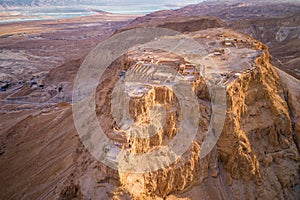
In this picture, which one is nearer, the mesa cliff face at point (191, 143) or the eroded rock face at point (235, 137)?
the mesa cliff face at point (191, 143)

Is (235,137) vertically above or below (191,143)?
below

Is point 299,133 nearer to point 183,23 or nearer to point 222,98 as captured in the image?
point 222,98

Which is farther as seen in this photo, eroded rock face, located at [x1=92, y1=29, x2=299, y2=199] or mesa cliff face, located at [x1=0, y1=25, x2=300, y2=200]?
eroded rock face, located at [x1=92, y1=29, x2=299, y2=199]

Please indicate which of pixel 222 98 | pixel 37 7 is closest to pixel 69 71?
pixel 222 98

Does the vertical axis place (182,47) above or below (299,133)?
above

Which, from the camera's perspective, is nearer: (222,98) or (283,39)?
(222,98)

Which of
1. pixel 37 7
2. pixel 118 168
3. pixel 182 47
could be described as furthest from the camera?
pixel 37 7

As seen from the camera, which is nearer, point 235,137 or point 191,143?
point 191,143

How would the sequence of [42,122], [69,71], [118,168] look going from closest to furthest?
[118,168]
[42,122]
[69,71]
